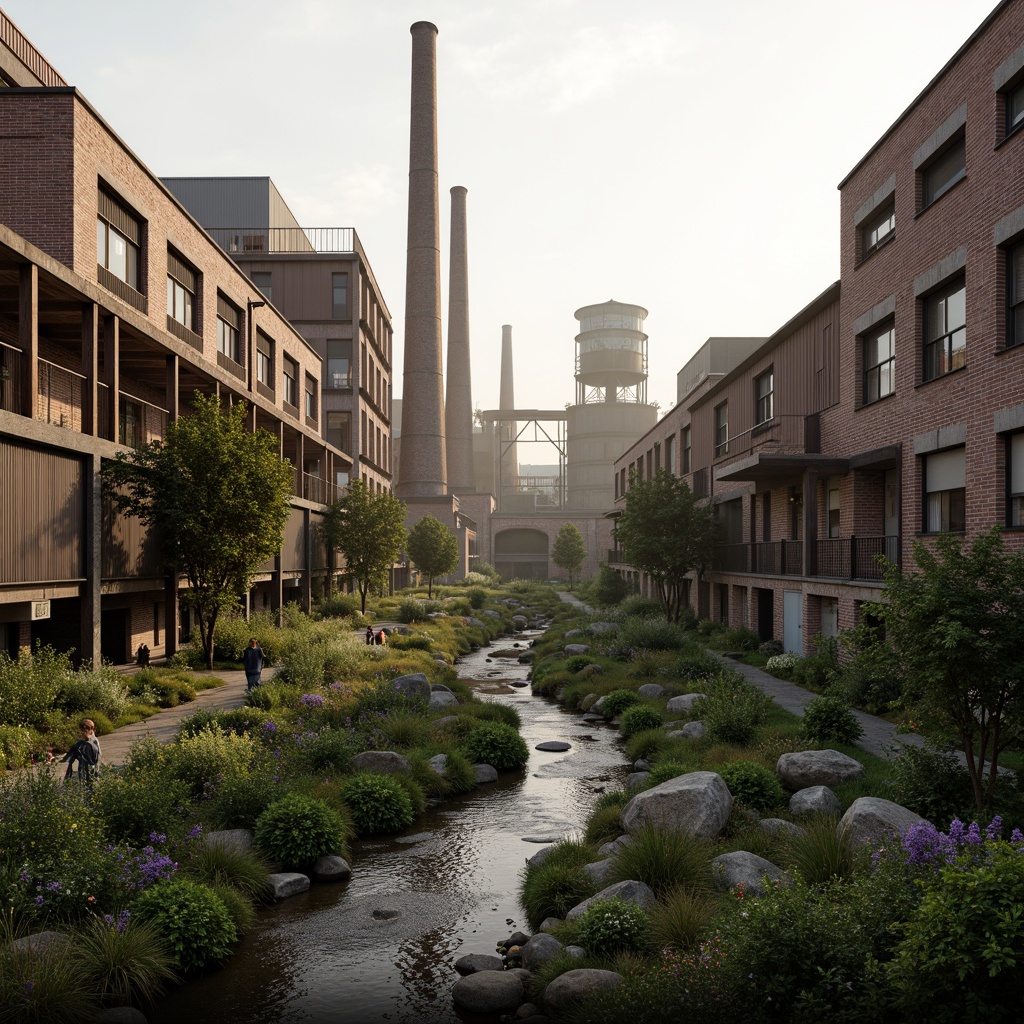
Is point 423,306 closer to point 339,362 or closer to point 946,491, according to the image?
point 339,362

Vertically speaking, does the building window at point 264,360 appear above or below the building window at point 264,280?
below

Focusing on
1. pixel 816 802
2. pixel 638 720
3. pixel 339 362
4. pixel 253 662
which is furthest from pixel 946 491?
pixel 339 362

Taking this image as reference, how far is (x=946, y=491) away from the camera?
55.5 ft

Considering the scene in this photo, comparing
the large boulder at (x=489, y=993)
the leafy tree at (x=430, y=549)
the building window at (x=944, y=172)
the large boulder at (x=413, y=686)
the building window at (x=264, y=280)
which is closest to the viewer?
the large boulder at (x=489, y=993)

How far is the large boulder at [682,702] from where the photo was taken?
59.0ft

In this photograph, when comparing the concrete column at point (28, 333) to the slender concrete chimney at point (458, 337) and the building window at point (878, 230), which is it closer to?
the building window at point (878, 230)

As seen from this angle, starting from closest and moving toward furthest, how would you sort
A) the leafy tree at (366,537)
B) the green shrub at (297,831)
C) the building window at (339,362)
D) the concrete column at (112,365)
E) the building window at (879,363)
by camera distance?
the green shrub at (297,831), the concrete column at (112,365), the building window at (879,363), the leafy tree at (366,537), the building window at (339,362)

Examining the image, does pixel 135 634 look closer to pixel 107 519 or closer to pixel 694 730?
pixel 107 519

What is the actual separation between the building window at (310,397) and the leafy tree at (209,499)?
65.0 feet

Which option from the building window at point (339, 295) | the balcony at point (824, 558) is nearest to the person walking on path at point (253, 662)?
the balcony at point (824, 558)

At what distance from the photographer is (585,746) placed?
1738cm

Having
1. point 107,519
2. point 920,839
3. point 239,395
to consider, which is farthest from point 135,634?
point 920,839

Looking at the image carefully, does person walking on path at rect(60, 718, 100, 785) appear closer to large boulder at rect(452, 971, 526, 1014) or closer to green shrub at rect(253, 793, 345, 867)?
green shrub at rect(253, 793, 345, 867)

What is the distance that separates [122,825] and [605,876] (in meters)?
5.86
